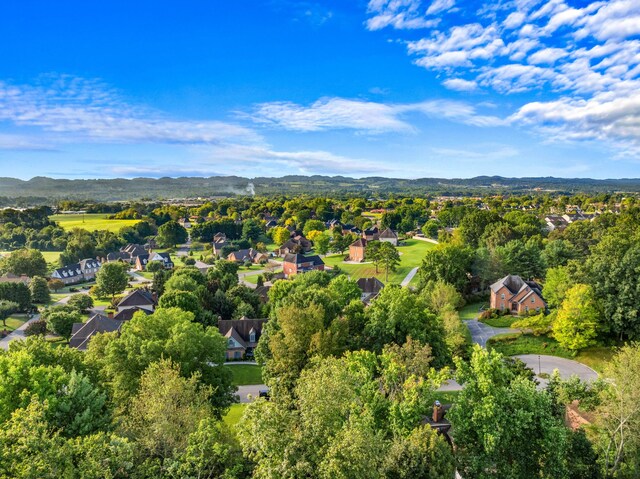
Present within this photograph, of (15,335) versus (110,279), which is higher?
(110,279)

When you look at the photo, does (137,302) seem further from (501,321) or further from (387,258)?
(501,321)

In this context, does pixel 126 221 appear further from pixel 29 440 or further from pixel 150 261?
pixel 29 440

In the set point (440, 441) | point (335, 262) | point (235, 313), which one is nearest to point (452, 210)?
point (335, 262)

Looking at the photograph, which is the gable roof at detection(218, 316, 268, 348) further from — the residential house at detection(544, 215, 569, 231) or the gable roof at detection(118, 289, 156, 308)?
the residential house at detection(544, 215, 569, 231)

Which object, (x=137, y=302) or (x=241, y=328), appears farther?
(x=137, y=302)

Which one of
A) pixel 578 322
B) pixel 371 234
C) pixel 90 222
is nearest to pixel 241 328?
pixel 578 322

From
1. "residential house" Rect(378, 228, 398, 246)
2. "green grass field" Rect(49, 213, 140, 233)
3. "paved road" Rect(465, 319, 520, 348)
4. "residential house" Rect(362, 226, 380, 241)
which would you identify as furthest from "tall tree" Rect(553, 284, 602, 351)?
"green grass field" Rect(49, 213, 140, 233)
